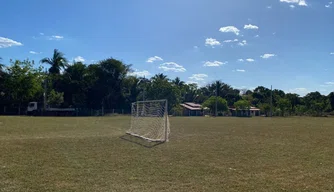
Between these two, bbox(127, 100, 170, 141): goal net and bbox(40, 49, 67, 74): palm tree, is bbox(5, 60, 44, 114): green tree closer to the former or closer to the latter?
bbox(40, 49, 67, 74): palm tree

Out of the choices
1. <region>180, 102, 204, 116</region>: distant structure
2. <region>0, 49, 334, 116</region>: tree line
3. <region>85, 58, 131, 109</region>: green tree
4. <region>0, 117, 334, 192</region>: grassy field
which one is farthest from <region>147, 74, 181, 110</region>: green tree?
<region>0, 117, 334, 192</region>: grassy field

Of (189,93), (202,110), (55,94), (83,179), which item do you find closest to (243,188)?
(83,179)

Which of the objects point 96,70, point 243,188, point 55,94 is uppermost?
point 96,70

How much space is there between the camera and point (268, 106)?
74.0 meters

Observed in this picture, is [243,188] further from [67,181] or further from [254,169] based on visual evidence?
[67,181]

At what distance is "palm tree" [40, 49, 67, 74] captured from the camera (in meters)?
52.9

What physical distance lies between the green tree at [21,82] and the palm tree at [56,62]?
820 cm

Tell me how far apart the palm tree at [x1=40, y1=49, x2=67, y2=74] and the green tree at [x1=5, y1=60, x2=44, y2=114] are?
820 cm

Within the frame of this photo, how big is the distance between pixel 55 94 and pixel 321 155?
48283 mm

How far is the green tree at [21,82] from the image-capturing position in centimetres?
4291

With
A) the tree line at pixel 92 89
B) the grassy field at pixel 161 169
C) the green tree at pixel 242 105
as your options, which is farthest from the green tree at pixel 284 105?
the grassy field at pixel 161 169

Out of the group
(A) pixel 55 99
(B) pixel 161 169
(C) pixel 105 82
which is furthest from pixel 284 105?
(B) pixel 161 169

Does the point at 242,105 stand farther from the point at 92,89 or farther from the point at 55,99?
the point at 55,99

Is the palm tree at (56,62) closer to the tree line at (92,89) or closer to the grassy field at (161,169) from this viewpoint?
the tree line at (92,89)
